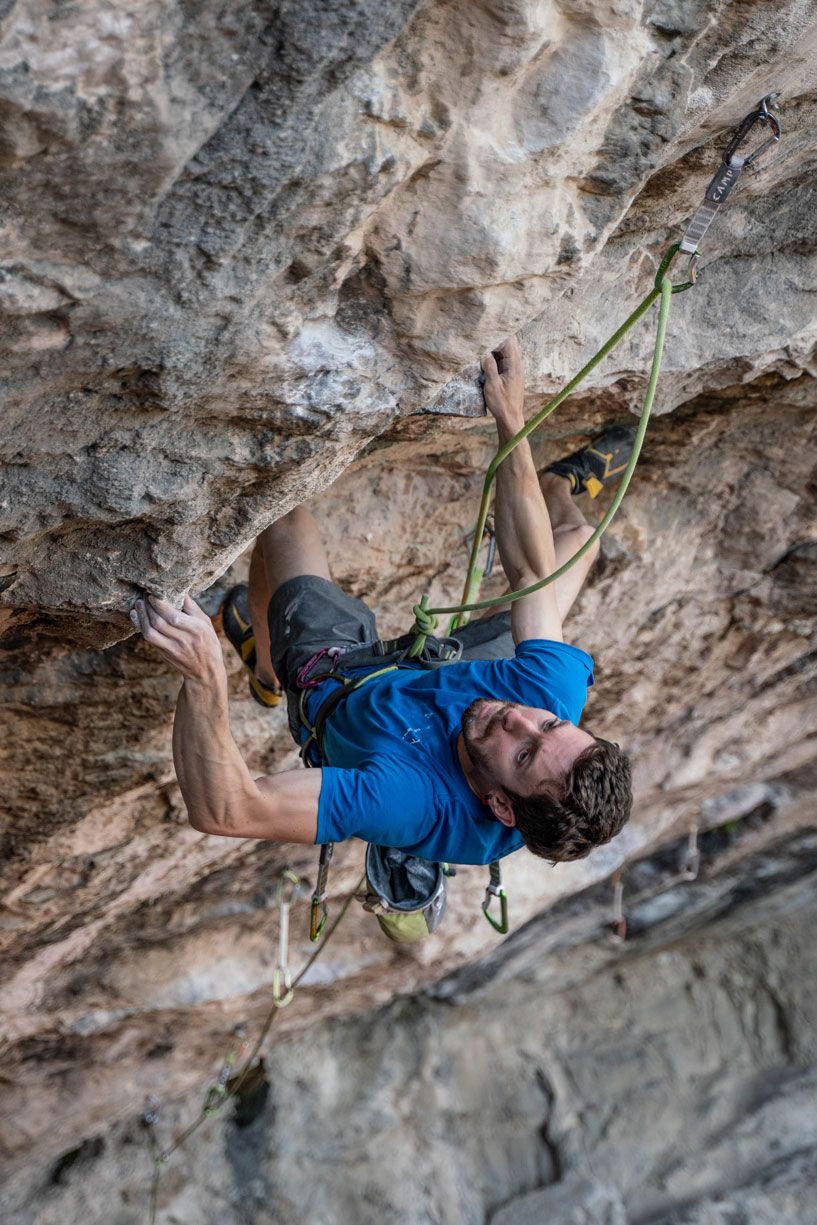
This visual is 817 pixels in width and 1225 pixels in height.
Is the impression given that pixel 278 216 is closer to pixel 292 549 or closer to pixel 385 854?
pixel 292 549

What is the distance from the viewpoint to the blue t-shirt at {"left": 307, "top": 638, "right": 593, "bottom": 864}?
2033 millimetres

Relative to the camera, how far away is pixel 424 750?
2.21 m

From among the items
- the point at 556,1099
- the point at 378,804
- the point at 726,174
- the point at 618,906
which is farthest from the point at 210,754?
the point at 556,1099

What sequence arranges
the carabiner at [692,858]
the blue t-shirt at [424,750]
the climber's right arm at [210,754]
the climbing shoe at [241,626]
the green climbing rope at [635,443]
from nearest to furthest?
the climber's right arm at [210,754] < the green climbing rope at [635,443] < the blue t-shirt at [424,750] < the climbing shoe at [241,626] < the carabiner at [692,858]

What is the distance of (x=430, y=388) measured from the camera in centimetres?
189

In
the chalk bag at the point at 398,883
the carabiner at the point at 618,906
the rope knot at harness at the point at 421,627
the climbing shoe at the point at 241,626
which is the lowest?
the carabiner at the point at 618,906

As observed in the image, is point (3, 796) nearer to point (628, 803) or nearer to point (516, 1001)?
point (628, 803)

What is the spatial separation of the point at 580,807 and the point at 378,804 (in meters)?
0.38

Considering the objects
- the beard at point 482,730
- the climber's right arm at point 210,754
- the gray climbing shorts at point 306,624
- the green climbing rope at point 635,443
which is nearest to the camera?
the climber's right arm at point 210,754

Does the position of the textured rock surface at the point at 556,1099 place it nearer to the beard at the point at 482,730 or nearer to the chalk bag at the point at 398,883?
the chalk bag at the point at 398,883

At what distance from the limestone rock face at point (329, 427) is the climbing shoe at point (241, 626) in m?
0.11

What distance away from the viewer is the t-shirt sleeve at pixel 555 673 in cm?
229

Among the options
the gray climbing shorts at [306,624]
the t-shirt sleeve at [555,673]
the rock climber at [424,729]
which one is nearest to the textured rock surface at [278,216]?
the rock climber at [424,729]

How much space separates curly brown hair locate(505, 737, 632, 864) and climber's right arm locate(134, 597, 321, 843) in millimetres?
456
